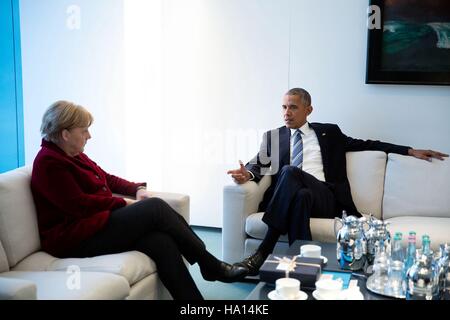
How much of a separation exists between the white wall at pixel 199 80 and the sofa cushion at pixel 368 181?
346 mm

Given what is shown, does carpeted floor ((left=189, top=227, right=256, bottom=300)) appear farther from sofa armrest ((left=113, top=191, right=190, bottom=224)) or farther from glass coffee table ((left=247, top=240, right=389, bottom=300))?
glass coffee table ((left=247, top=240, right=389, bottom=300))

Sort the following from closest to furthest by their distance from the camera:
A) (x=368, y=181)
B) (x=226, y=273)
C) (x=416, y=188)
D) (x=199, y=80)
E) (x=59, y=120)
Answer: (x=59, y=120) < (x=226, y=273) < (x=416, y=188) < (x=368, y=181) < (x=199, y=80)

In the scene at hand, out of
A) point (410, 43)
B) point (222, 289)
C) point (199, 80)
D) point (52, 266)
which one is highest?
point (410, 43)

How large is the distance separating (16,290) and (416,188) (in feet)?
8.01

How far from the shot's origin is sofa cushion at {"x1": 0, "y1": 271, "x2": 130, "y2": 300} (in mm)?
2094

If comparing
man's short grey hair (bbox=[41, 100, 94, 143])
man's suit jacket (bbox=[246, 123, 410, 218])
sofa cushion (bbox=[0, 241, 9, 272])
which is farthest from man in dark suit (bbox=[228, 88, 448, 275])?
sofa cushion (bbox=[0, 241, 9, 272])

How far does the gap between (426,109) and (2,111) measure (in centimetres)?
304

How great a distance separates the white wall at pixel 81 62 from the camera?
426 centimetres

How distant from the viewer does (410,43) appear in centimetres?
372

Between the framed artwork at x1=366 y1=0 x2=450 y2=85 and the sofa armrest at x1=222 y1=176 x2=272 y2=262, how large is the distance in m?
1.25

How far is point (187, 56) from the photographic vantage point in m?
4.26

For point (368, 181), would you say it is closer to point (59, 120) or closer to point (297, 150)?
point (297, 150)

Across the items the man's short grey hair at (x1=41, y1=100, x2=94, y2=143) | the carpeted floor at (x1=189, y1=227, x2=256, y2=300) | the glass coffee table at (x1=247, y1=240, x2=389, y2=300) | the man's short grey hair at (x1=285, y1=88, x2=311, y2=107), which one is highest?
the man's short grey hair at (x1=285, y1=88, x2=311, y2=107)

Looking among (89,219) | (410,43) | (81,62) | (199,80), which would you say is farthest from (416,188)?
(81,62)
